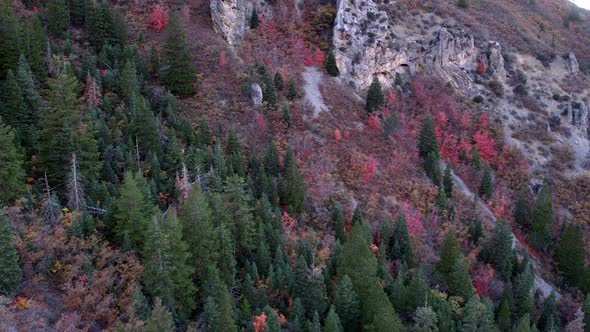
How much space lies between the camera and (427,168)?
7031cm

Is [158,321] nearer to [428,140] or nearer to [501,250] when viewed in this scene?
[501,250]

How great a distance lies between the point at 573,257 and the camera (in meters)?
62.8

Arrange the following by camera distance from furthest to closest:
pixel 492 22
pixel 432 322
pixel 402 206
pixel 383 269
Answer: pixel 492 22 < pixel 402 206 < pixel 383 269 < pixel 432 322

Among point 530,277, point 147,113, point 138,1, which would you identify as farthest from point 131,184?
point 138,1

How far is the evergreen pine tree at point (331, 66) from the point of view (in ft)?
262

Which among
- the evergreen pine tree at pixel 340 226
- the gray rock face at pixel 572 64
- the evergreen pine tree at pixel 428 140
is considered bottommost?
the evergreen pine tree at pixel 340 226

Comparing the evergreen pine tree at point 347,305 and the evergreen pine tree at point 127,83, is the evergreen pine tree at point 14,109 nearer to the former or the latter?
the evergreen pine tree at point 127,83

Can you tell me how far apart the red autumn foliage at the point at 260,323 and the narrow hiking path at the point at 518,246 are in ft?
118

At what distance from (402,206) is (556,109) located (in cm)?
4485

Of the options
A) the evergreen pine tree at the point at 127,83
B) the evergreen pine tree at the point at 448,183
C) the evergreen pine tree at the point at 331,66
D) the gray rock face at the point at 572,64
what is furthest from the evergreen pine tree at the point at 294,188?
the gray rock face at the point at 572,64

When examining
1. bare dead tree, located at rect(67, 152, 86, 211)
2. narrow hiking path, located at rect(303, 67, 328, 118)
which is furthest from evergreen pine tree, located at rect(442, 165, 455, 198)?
bare dead tree, located at rect(67, 152, 86, 211)

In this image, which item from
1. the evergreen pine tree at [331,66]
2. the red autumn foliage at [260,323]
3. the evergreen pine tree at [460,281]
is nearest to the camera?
the red autumn foliage at [260,323]

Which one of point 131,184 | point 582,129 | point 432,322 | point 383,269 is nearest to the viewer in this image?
point 131,184

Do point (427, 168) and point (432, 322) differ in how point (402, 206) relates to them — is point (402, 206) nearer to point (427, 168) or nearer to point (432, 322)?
point (427, 168)
